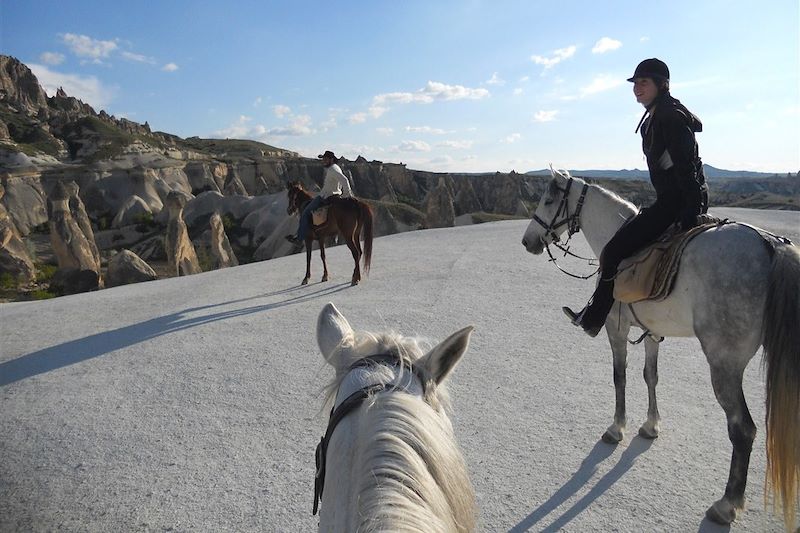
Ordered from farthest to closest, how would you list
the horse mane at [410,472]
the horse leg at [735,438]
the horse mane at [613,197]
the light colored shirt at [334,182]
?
the light colored shirt at [334,182] < the horse mane at [613,197] < the horse leg at [735,438] < the horse mane at [410,472]

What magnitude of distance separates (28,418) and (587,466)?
4.66 m

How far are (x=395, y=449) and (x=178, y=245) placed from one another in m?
15.6

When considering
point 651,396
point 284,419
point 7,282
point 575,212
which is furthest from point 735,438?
point 7,282

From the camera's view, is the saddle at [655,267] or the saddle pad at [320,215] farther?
the saddle pad at [320,215]

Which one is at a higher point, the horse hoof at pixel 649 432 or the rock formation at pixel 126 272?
the horse hoof at pixel 649 432

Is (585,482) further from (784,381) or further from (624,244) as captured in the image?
(624,244)

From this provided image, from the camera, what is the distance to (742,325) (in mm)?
2648

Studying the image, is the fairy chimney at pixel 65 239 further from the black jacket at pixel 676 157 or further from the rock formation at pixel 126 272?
the black jacket at pixel 676 157

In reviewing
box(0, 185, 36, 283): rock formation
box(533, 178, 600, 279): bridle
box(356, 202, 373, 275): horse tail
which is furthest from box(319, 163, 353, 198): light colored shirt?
box(0, 185, 36, 283): rock formation

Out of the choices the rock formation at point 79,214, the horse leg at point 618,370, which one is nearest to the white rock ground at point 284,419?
the horse leg at point 618,370

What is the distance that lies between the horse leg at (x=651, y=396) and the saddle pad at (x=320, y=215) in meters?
6.36

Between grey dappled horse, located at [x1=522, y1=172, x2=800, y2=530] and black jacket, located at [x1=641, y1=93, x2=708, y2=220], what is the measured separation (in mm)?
264

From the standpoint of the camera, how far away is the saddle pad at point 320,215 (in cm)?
880

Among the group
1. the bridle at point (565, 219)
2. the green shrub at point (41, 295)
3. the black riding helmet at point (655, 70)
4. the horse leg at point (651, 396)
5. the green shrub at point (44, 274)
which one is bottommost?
the green shrub at point (44, 274)
